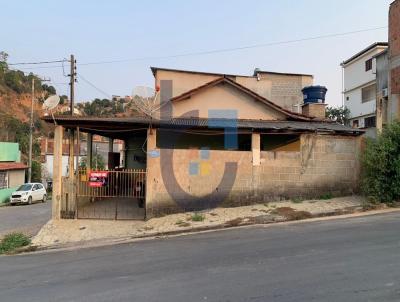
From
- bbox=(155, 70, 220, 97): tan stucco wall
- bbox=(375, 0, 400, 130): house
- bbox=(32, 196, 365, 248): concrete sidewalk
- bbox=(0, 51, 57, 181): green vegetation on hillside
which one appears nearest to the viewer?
bbox=(32, 196, 365, 248): concrete sidewalk

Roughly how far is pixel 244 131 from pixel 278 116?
600 cm

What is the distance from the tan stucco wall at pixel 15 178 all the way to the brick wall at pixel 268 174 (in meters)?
26.9

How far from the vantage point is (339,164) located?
15633mm

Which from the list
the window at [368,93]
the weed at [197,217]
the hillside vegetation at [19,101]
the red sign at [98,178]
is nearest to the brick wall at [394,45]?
the weed at [197,217]

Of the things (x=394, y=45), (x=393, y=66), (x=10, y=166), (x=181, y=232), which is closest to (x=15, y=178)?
(x=10, y=166)

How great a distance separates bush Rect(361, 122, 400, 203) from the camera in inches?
569

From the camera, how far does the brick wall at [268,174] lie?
14312 mm

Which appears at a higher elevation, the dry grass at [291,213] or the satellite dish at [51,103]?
the satellite dish at [51,103]

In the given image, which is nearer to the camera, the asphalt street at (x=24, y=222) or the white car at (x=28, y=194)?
the asphalt street at (x=24, y=222)

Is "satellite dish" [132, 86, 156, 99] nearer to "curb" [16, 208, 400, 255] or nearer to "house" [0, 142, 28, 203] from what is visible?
"curb" [16, 208, 400, 255]

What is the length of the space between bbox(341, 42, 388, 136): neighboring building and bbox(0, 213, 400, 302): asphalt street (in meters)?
32.4

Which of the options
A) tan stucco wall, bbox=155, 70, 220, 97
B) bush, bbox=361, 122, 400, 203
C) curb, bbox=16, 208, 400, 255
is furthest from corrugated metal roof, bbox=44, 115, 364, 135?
tan stucco wall, bbox=155, 70, 220, 97

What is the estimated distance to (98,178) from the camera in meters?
14.5

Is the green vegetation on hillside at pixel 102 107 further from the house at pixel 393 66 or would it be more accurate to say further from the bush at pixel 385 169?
the bush at pixel 385 169
